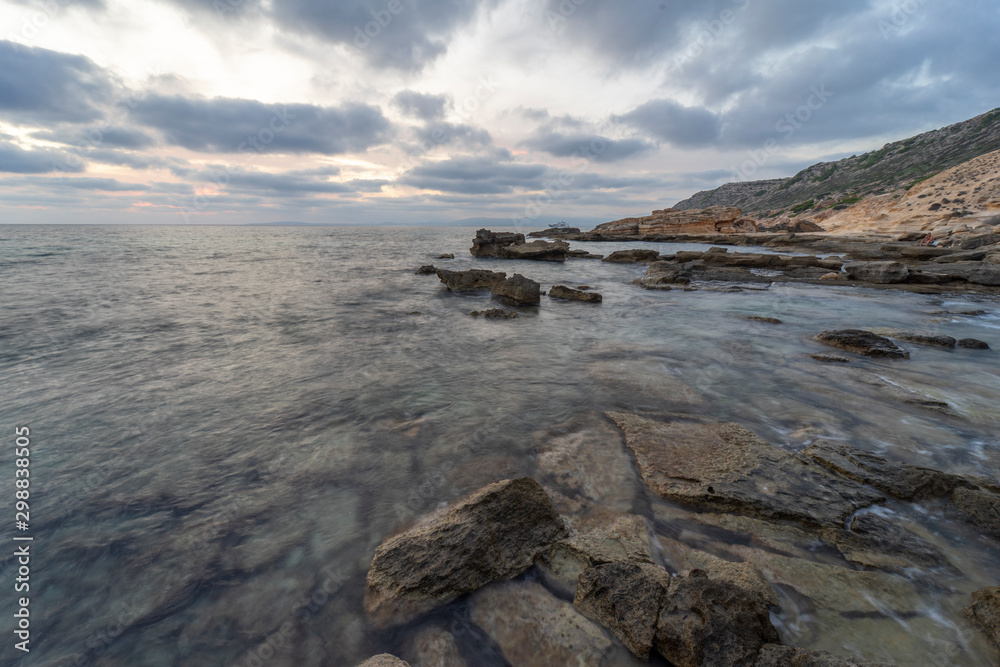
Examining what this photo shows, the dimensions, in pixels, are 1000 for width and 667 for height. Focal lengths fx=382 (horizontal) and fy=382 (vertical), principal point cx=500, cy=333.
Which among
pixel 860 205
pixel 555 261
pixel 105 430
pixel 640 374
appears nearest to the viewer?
pixel 105 430

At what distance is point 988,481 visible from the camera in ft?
12.8

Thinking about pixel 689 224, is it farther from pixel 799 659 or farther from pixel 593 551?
pixel 799 659

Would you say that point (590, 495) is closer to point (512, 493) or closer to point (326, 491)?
point (512, 493)

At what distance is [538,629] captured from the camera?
2592mm

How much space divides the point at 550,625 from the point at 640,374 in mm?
5246

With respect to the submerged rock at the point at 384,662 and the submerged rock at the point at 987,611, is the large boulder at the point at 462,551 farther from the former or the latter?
the submerged rock at the point at 987,611

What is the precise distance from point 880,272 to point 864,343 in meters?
15.1

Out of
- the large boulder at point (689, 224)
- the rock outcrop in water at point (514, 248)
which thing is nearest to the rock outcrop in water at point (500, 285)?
the rock outcrop in water at point (514, 248)

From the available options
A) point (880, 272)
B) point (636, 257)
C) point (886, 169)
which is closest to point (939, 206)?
point (636, 257)

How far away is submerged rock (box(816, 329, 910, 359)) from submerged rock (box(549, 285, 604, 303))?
24.3 feet

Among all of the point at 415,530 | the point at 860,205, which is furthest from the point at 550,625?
the point at 860,205

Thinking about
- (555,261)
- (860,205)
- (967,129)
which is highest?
(967,129)

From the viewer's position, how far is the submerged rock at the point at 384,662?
2.24 metres

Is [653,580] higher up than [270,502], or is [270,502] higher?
[653,580]
